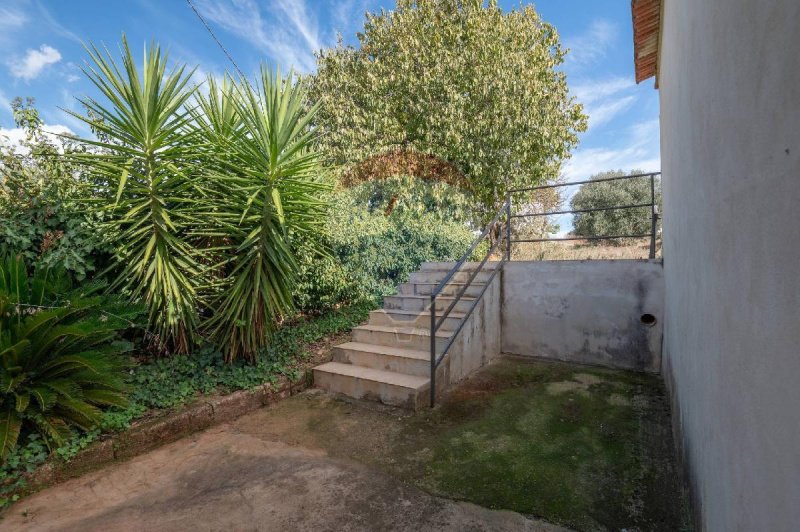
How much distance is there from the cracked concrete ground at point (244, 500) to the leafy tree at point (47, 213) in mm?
1903

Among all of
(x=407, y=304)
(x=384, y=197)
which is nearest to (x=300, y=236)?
(x=407, y=304)

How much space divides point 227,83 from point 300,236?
184 centimetres

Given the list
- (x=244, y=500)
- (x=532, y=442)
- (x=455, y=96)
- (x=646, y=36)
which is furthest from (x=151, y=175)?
(x=455, y=96)

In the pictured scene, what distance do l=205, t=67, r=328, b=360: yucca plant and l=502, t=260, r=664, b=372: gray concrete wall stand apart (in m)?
3.21

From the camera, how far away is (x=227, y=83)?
4234 mm

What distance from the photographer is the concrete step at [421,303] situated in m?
4.96

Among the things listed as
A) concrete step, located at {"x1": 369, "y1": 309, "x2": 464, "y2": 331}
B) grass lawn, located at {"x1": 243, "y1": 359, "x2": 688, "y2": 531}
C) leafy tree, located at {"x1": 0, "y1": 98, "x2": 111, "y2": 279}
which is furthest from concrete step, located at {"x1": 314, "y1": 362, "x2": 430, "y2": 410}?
leafy tree, located at {"x1": 0, "y1": 98, "x2": 111, "y2": 279}

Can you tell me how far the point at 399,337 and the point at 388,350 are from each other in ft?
0.75

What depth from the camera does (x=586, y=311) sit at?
5098 millimetres

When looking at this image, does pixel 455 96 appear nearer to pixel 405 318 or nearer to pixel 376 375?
pixel 405 318

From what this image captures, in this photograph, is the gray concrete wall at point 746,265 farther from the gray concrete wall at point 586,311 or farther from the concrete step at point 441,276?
the concrete step at point 441,276

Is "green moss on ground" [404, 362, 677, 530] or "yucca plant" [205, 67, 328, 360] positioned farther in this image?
"yucca plant" [205, 67, 328, 360]

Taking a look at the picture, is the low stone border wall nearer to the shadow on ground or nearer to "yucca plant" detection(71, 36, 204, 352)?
the shadow on ground

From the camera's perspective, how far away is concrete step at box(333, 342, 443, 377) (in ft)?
13.5
